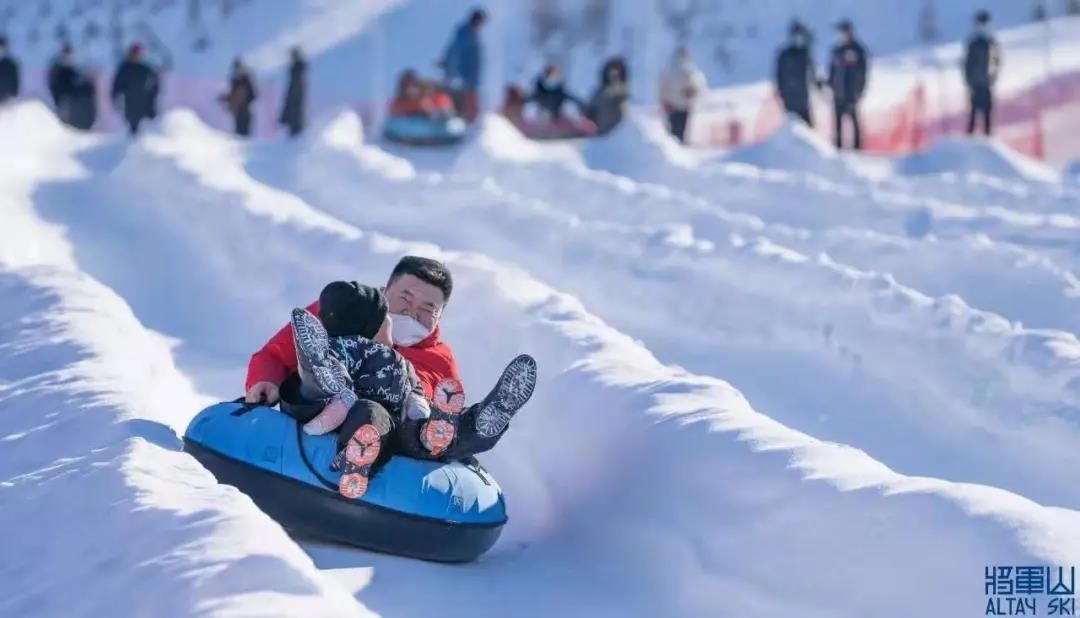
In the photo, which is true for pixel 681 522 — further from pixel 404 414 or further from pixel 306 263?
pixel 306 263

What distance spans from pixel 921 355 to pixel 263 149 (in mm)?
10472

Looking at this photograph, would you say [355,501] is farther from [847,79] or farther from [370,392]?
[847,79]

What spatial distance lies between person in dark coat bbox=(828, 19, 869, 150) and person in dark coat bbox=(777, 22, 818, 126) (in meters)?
0.48

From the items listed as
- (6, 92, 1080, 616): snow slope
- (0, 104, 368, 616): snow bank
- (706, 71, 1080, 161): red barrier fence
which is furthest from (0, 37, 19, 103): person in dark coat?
(0, 104, 368, 616): snow bank

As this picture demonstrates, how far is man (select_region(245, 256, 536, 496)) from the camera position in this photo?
515cm

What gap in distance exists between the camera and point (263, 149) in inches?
686

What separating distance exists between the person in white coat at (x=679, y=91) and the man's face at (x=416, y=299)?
519 inches

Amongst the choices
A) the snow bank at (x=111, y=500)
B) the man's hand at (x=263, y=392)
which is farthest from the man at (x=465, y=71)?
the man's hand at (x=263, y=392)

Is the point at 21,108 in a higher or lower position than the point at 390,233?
higher

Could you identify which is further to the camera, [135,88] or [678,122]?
[135,88]

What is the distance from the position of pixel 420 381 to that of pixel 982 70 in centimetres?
1373

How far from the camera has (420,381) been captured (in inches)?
213

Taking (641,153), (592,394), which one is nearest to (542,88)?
(641,153)

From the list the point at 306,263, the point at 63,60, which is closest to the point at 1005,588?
the point at 306,263
